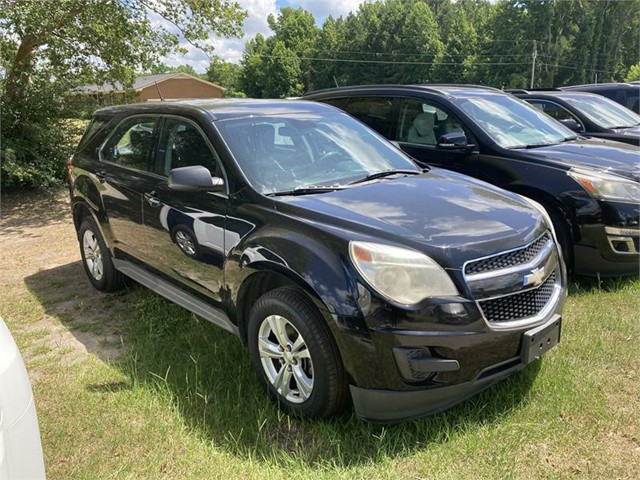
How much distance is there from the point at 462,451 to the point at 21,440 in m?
1.90

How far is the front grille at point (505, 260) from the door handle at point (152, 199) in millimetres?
2310

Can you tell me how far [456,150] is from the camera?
5.33 meters

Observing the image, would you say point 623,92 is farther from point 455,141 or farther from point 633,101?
point 455,141

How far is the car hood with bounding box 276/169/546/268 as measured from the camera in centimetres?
264

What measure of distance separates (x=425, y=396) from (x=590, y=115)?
7042 mm

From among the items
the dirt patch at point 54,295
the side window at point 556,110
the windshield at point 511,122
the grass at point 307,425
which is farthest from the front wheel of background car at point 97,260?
the side window at point 556,110

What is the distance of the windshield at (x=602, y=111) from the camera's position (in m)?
7.97

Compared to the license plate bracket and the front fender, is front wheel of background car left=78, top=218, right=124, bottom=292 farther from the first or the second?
the license plate bracket

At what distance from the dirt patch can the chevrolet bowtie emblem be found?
283cm

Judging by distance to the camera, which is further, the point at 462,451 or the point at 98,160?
the point at 98,160

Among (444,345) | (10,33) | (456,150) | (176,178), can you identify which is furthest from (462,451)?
(10,33)

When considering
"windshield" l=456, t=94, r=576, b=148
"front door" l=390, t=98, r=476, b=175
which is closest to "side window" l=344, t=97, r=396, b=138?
"front door" l=390, t=98, r=476, b=175

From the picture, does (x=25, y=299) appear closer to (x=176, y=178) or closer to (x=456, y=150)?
(x=176, y=178)

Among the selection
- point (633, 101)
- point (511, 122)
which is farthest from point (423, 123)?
point (633, 101)
